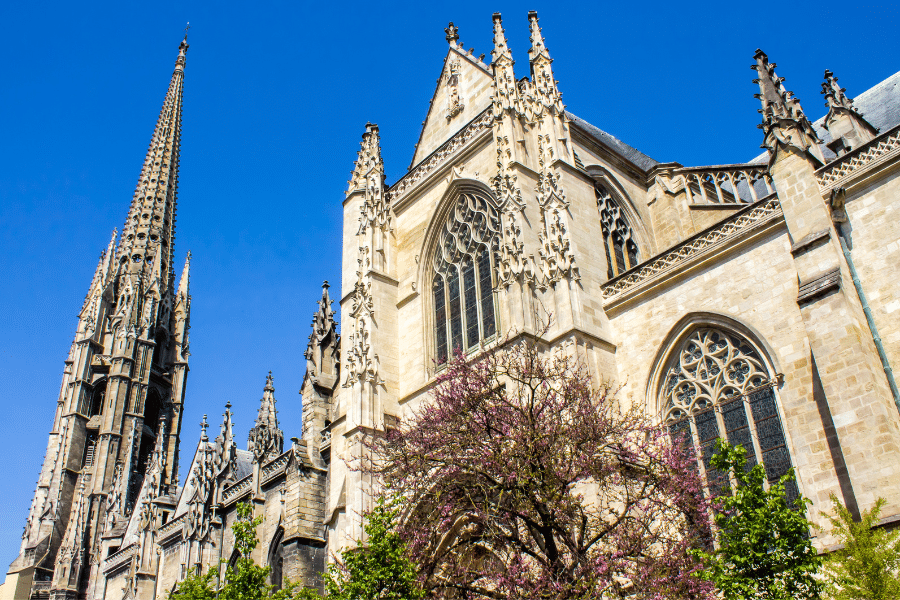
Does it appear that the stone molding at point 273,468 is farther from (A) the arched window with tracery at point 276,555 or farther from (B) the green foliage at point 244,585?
(B) the green foliage at point 244,585

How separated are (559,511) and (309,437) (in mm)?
11461

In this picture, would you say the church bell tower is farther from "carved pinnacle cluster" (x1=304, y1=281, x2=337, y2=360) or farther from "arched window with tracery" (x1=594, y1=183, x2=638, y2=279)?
"arched window with tracery" (x1=594, y1=183, x2=638, y2=279)

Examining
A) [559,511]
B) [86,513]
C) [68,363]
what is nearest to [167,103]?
[68,363]

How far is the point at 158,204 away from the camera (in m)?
58.5

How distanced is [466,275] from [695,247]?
5813 mm

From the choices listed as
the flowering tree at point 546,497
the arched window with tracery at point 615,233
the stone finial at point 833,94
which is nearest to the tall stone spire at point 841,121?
the stone finial at point 833,94

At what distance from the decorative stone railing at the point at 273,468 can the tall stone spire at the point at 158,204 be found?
3416cm

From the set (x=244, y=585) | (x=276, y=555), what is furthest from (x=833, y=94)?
(x=276, y=555)

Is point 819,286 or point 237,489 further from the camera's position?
point 237,489

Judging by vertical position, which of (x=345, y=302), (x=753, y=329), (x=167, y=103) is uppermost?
(x=167, y=103)

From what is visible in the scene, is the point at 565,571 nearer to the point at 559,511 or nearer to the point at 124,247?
the point at 559,511

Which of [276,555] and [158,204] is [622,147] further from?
[158,204]

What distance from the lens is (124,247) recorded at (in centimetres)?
5553

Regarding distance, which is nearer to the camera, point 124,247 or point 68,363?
point 68,363
